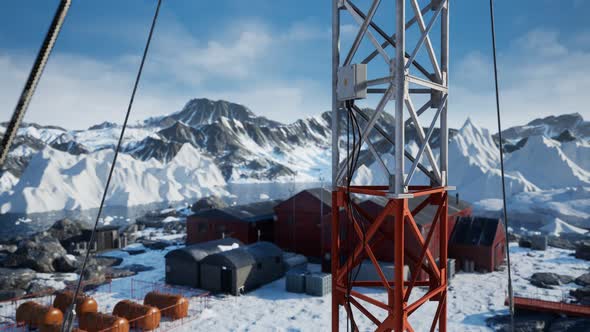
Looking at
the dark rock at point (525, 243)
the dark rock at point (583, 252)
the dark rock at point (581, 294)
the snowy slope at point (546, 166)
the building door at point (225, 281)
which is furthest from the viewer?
the snowy slope at point (546, 166)

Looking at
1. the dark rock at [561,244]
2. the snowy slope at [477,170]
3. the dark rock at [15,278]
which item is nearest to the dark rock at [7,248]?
the dark rock at [15,278]

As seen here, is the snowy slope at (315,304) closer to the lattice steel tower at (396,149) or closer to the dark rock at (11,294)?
the dark rock at (11,294)

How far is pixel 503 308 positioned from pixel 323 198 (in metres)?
14.2

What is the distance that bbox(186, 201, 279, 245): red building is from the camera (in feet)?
108

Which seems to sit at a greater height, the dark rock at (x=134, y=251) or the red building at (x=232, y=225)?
the red building at (x=232, y=225)

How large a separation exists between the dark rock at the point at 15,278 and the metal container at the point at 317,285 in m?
17.1

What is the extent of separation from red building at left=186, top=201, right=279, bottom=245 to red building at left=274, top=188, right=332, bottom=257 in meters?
2.04

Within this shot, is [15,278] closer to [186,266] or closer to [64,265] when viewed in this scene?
[64,265]

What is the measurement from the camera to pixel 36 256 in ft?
95.3

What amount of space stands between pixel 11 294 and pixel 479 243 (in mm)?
29411

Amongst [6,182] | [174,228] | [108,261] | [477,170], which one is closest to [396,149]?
[108,261]

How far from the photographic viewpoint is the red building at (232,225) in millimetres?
32844

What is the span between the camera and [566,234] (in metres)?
45.2

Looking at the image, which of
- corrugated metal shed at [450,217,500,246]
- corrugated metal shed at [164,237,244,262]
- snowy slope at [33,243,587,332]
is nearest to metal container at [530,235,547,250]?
snowy slope at [33,243,587,332]
